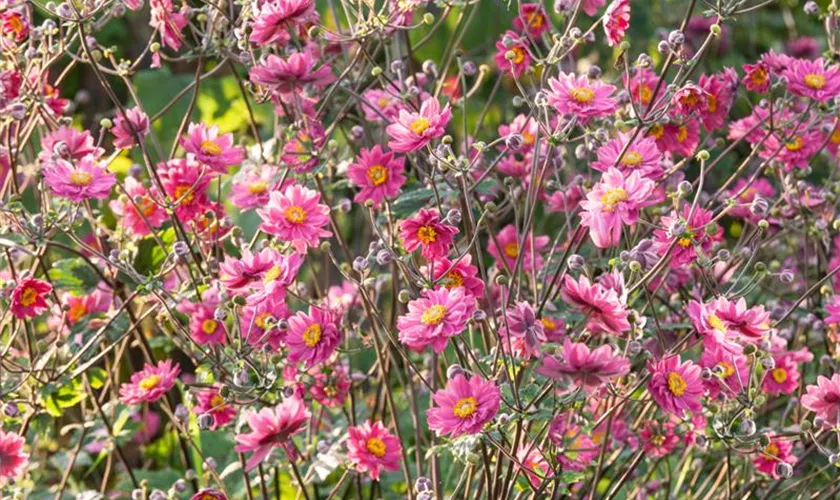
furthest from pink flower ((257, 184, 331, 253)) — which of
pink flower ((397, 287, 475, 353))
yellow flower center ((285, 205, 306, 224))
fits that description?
pink flower ((397, 287, 475, 353))

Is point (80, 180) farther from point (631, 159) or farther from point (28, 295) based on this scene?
point (631, 159)

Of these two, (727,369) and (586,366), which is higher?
(586,366)

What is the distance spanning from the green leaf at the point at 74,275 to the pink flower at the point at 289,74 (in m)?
0.51

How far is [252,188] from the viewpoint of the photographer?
1.70 metres

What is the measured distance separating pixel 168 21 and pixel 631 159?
0.65 metres

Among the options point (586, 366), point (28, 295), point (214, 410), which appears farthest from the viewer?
point (214, 410)

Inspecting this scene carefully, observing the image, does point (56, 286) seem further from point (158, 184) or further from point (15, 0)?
point (15, 0)

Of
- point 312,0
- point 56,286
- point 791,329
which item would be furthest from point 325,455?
point 791,329

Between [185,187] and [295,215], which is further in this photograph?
[185,187]

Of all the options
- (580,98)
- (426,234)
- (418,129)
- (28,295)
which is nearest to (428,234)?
(426,234)

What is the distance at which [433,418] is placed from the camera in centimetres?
129

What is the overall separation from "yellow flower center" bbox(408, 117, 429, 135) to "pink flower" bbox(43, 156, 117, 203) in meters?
0.38

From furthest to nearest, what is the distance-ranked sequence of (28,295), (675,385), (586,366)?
(28,295) → (675,385) → (586,366)

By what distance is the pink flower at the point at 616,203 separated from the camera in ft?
4.19
